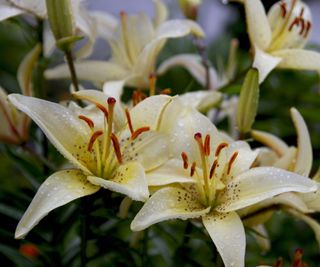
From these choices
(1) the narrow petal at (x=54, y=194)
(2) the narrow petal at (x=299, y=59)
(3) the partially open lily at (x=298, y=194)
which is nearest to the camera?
(1) the narrow petal at (x=54, y=194)

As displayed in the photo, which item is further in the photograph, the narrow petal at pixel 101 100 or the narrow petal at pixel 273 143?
the narrow petal at pixel 273 143

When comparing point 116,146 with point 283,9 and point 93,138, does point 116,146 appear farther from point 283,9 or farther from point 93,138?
point 283,9

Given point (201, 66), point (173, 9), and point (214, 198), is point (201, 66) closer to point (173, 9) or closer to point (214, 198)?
point (214, 198)

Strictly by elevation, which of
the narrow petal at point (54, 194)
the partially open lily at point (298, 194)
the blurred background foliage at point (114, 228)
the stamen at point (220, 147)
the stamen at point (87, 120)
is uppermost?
the stamen at point (87, 120)

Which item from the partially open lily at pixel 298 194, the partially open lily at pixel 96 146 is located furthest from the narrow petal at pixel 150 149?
the partially open lily at pixel 298 194

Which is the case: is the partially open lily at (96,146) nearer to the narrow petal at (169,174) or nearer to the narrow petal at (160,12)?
the narrow petal at (169,174)
